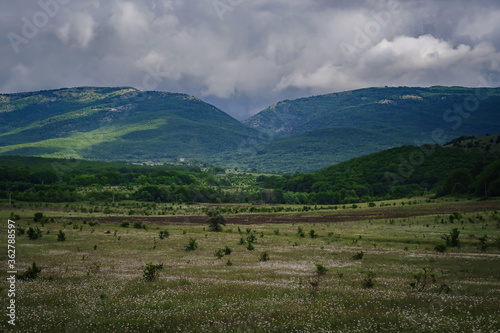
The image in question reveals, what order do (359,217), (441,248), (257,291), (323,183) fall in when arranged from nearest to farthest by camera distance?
(257,291)
(441,248)
(359,217)
(323,183)

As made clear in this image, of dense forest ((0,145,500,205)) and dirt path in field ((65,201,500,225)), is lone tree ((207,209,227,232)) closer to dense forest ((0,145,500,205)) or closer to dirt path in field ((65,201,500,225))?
dirt path in field ((65,201,500,225))

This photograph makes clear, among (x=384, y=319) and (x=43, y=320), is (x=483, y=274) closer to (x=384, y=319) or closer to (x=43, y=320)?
(x=384, y=319)

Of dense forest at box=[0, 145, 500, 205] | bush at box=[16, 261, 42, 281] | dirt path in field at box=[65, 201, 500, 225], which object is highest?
dense forest at box=[0, 145, 500, 205]

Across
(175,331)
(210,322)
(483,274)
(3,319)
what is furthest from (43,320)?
(483,274)

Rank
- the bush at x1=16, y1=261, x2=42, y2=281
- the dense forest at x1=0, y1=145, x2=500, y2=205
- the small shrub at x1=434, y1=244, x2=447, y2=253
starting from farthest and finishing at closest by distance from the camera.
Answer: the dense forest at x1=0, y1=145, x2=500, y2=205 < the small shrub at x1=434, y1=244, x2=447, y2=253 < the bush at x1=16, y1=261, x2=42, y2=281

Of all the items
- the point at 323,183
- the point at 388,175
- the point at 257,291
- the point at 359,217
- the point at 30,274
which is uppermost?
the point at 388,175

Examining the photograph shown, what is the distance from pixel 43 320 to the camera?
12.1m

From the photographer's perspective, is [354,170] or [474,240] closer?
[474,240]

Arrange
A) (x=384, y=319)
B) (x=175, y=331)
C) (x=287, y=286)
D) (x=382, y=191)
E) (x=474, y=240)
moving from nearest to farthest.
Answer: (x=175, y=331) < (x=384, y=319) < (x=287, y=286) < (x=474, y=240) < (x=382, y=191)

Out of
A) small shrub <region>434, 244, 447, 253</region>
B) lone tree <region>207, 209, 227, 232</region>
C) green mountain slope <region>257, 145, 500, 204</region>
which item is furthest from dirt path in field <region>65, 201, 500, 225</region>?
green mountain slope <region>257, 145, 500, 204</region>

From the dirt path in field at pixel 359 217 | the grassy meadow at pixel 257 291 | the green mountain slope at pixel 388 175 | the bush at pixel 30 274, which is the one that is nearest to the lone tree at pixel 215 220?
the dirt path in field at pixel 359 217

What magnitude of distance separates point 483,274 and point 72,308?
22277mm

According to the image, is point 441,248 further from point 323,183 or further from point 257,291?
point 323,183

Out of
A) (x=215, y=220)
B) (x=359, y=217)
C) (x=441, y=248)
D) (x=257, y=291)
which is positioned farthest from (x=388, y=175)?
(x=257, y=291)
